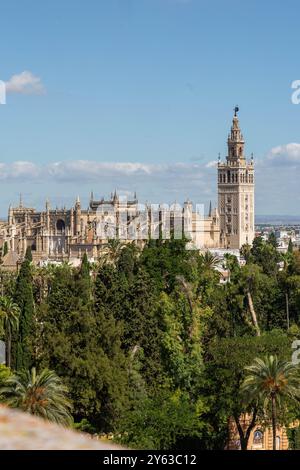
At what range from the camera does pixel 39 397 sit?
26453 millimetres

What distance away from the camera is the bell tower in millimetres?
150625

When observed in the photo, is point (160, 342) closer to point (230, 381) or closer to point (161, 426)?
point (230, 381)

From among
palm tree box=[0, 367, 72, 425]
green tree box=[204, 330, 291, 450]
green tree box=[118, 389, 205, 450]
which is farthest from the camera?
green tree box=[204, 330, 291, 450]

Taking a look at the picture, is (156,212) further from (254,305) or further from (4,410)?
(4,410)

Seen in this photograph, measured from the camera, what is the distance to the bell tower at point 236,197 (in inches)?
5930

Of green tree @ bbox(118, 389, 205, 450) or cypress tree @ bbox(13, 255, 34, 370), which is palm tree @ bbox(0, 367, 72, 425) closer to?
green tree @ bbox(118, 389, 205, 450)

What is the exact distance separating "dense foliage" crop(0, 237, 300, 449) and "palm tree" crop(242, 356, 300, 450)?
0.75 meters

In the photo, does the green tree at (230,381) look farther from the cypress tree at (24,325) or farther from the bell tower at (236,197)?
the bell tower at (236,197)

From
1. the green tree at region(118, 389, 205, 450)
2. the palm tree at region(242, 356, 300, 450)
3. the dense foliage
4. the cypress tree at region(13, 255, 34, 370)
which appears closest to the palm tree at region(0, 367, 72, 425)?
the dense foliage

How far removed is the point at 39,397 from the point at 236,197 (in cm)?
12717

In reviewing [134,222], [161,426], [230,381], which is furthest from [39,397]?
[134,222]
